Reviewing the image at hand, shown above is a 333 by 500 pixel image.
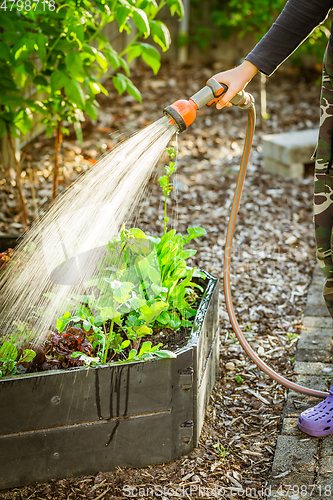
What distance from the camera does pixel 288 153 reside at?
15.5 ft

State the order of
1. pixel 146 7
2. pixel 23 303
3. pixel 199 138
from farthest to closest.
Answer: pixel 199 138 → pixel 146 7 → pixel 23 303

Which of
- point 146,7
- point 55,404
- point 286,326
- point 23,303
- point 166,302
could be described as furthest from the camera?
point 286,326

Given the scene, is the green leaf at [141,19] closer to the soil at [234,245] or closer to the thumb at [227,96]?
the soil at [234,245]

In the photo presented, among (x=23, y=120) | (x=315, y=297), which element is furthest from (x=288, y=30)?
(x=315, y=297)

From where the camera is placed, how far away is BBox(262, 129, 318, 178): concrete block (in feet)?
15.6

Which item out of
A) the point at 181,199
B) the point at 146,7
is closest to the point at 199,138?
the point at 181,199

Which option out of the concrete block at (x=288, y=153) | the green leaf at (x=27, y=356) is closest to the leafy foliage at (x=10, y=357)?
the green leaf at (x=27, y=356)

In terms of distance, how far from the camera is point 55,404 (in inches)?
66.0

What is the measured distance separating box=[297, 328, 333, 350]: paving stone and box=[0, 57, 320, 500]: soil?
0.05 meters

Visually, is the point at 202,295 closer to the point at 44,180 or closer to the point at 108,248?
the point at 108,248

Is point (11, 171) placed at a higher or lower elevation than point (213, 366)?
higher

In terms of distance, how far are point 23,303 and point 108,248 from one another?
18.2 inches

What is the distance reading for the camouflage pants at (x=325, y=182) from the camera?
71.4 inches

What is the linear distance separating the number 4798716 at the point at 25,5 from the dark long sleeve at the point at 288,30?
1185 mm
